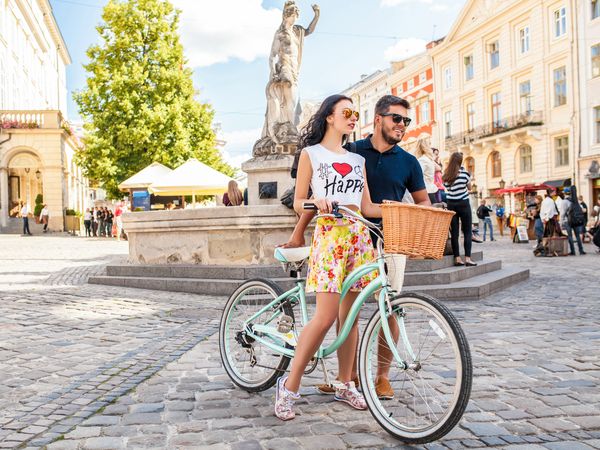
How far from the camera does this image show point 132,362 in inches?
196

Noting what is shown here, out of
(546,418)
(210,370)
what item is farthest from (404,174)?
(210,370)

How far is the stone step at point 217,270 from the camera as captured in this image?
8.84m

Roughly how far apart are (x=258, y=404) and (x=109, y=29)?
3247cm

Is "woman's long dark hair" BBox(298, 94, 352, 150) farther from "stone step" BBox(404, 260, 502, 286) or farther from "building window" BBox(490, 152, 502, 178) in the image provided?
"building window" BBox(490, 152, 502, 178)

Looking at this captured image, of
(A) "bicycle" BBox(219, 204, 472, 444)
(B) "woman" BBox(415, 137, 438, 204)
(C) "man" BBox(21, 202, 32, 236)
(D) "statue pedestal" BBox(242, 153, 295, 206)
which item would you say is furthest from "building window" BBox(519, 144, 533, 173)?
(A) "bicycle" BBox(219, 204, 472, 444)

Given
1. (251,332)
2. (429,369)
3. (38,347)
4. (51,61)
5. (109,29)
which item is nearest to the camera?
(429,369)

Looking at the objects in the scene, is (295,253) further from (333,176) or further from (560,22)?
Result: (560,22)

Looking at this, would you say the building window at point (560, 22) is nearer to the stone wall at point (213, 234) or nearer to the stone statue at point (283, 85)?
the stone statue at point (283, 85)

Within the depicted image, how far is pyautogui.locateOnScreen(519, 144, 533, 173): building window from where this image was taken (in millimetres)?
38375

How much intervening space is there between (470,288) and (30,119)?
33611 mm

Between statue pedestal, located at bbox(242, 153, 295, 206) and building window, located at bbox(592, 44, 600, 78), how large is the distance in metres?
26.1

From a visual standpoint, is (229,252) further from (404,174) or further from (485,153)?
(485,153)

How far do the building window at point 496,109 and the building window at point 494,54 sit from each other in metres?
1.92

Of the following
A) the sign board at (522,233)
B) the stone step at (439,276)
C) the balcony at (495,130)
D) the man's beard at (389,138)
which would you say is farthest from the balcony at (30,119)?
the man's beard at (389,138)
